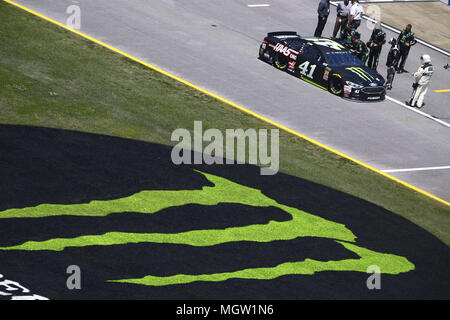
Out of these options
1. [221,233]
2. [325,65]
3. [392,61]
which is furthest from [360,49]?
[221,233]

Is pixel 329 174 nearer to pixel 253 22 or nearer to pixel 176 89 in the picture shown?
pixel 176 89

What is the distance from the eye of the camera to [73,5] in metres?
28.8

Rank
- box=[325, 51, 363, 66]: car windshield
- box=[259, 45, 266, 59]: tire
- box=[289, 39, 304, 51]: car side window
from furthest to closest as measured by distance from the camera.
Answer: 1. box=[259, 45, 266, 59]: tire
2. box=[289, 39, 304, 51]: car side window
3. box=[325, 51, 363, 66]: car windshield

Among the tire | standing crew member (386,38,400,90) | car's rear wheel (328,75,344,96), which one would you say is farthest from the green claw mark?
the tire

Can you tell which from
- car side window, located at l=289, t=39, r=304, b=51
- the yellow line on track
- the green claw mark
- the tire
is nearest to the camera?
the green claw mark

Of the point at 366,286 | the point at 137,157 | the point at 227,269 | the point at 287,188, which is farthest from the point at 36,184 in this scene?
the point at 366,286

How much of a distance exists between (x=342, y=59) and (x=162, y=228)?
41.4 ft

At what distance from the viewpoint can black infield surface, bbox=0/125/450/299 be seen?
14.0 meters

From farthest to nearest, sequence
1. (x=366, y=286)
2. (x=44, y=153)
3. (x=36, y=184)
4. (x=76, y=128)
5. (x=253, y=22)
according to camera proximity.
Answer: (x=253, y=22), (x=76, y=128), (x=44, y=153), (x=36, y=184), (x=366, y=286)

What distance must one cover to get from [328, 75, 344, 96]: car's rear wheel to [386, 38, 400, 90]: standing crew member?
8.51ft

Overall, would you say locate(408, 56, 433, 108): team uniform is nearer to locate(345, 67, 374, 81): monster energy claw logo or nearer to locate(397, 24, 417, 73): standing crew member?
locate(345, 67, 374, 81): monster energy claw logo

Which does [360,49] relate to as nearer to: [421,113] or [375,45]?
[375,45]

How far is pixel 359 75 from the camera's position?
1008 inches
